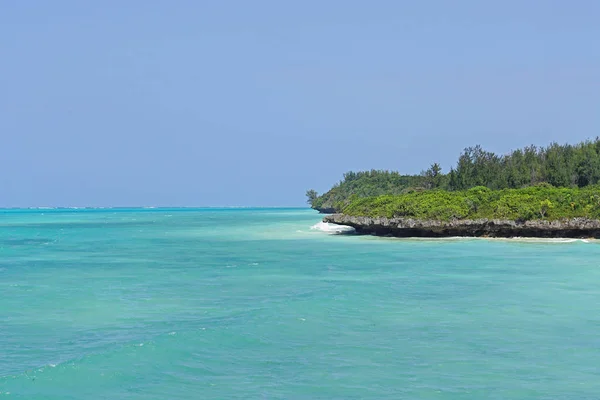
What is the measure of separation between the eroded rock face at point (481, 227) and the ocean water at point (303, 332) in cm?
1634

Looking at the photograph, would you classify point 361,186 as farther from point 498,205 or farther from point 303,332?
point 303,332

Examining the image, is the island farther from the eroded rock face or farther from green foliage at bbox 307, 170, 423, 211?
green foliage at bbox 307, 170, 423, 211

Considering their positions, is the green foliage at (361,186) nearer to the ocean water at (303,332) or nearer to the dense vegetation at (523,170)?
the dense vegetation at (523,170)

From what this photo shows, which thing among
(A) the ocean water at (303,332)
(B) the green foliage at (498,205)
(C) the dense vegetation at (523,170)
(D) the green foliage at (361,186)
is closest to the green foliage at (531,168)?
(C) the dense vegetation at (523,170)

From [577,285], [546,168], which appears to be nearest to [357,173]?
[546,168]

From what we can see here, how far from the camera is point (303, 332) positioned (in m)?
14.4

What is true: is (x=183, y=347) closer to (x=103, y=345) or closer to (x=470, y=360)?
(x=103, y=345)

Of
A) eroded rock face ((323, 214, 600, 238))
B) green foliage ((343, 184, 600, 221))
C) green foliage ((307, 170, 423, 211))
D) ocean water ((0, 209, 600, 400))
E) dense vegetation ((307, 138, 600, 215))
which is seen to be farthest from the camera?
green foliage ((307, 170, 423, 211))

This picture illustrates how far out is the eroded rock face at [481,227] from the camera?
4341 centimetres

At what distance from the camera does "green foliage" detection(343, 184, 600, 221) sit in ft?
146

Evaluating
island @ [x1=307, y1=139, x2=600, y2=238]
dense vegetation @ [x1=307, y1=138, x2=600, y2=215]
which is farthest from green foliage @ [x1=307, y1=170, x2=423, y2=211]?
island @ [x1=307, y1=139, x2=600, y2=238]

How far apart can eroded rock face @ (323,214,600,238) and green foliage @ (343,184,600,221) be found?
47 cm

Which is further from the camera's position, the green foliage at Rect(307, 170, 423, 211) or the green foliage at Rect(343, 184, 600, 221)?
the green foliage at Rect(307, 170, 423, 211)

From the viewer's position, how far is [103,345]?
43.7 feet
